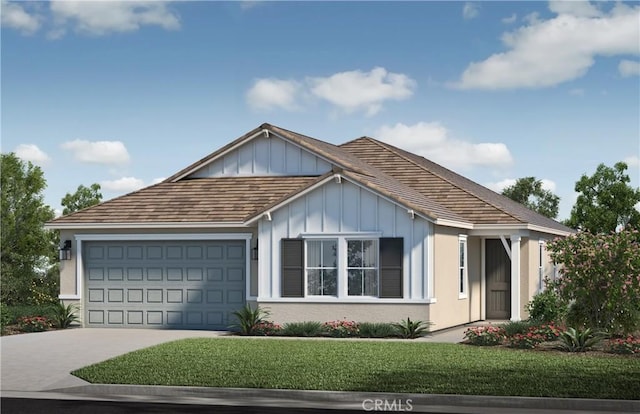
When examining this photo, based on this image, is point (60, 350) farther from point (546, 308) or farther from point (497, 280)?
point (497, 280)

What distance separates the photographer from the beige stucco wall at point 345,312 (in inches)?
991

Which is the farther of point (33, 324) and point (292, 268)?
point (33, 324)

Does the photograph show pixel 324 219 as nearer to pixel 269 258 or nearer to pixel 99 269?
pixel 269 258

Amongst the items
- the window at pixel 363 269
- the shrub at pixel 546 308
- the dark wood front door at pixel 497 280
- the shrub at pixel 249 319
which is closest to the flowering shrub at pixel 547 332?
the shrub at pixel 546 308

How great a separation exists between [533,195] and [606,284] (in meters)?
39.4

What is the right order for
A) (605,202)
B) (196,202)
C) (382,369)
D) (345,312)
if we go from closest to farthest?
1. (382,369)
2. (345,312)
3. (196,202)
4. (605,202)

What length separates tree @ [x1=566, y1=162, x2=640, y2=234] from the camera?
175 feet

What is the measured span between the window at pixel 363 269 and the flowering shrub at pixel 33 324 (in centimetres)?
864

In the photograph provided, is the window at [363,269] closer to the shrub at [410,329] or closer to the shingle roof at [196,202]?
the shrub at [410,329]

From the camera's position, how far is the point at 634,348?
65.0ft

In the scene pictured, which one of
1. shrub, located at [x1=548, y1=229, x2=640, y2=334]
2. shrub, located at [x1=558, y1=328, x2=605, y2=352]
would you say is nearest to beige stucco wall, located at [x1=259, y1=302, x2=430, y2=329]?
shrub, located at [x1=548, y1=229, x2=640, y2=334]

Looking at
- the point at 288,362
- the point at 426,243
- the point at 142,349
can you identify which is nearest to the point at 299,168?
the point at 426,243

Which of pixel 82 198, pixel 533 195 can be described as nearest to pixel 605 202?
pixel 533 195

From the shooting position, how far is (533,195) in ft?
201
